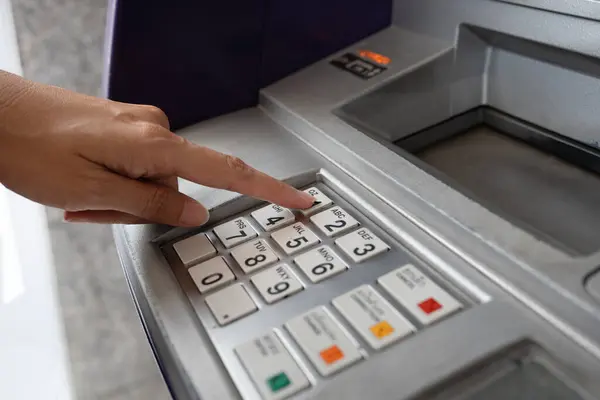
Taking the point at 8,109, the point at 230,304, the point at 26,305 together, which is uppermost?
the point at 8,109

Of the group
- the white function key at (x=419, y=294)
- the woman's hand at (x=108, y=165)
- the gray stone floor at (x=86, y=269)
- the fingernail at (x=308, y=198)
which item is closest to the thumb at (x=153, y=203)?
the woman's hand at (x=108, y=165)

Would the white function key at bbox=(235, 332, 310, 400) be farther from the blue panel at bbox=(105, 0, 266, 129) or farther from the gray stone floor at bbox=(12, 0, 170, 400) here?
the gray stone floor at bbox=(12, 0, 170, 400)

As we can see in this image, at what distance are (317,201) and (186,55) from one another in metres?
0.27

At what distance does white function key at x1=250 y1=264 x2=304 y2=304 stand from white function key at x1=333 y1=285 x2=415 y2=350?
4 cm

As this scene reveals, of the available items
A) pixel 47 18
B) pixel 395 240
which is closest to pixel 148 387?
pixel 47 18

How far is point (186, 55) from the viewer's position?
0.73 m

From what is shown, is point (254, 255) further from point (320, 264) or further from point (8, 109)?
point (8, 109)

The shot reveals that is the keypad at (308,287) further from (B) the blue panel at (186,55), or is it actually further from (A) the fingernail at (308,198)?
(B) the blue panel at (186,55)

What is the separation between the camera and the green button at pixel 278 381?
1.35 feet

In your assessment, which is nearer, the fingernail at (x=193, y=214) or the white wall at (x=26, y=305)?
the fingernail at (x=193, y=214)

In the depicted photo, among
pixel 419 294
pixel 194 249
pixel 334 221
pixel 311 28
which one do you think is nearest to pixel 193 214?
pixel 194 249

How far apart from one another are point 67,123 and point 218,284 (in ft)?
0.76

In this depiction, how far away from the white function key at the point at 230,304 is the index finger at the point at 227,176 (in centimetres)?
11

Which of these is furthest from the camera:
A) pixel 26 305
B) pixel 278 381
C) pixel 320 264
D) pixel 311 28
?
pixel 26 305
